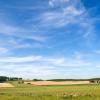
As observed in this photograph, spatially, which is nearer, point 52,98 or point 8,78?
point 52,98

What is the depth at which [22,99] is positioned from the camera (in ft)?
138

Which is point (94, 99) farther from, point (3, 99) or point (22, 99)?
point (3, 99)

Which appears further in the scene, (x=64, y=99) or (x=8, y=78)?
(x=8, y=78)

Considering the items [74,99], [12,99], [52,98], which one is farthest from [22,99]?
[74,99]

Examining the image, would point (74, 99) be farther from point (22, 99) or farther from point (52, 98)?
point (22, 99)

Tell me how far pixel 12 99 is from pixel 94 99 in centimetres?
1174

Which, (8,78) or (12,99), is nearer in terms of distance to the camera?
(12,99)

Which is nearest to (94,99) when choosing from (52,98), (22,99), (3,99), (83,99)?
(83,99)

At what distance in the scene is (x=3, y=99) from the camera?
42.4 meters

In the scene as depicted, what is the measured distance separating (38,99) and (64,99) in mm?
3725

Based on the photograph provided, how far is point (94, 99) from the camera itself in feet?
132

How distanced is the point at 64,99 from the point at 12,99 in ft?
24.7

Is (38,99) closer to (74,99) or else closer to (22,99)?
(22,99)

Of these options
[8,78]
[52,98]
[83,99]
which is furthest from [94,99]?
[8,78]
